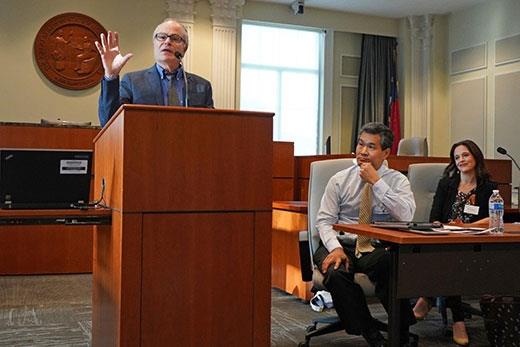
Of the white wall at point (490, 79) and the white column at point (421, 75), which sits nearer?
the white wall at point (490, 79)

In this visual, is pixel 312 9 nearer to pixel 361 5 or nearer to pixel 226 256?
pixel 361 5

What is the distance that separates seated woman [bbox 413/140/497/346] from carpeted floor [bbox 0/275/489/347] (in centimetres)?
38

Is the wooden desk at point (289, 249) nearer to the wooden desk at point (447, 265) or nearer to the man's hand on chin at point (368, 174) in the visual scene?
the man's hand on chin at point (368, 174)

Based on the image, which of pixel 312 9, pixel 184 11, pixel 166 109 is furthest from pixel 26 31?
pixel 166 109

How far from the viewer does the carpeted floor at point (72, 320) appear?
3102 mm

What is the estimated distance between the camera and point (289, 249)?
4152mm

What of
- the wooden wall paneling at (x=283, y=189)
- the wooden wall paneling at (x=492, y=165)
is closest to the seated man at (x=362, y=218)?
the wooden wall paneling at (x=492, y=165)

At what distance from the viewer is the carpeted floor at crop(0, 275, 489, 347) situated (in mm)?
3102

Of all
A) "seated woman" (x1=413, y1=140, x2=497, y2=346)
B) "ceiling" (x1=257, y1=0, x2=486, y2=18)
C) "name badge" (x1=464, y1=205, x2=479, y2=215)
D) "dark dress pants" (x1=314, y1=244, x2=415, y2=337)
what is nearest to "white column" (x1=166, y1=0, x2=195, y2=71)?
"ceiling" (x1=257, y1=0, x2=486, y2=18)

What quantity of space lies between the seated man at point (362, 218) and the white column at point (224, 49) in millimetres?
4430

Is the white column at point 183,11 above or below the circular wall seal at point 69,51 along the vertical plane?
above

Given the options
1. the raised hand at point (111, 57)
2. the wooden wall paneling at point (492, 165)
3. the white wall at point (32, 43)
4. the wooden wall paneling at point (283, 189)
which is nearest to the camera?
the raised hand at point (111, 57)

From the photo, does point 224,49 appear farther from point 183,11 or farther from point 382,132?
point 382,132

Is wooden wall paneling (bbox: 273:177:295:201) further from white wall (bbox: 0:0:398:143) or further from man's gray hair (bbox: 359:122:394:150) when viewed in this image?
man's gray hair (bbox: 359:122:394:150)
